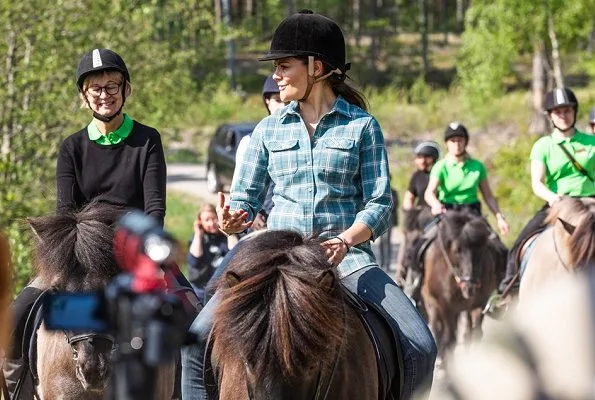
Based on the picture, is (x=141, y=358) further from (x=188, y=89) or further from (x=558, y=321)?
(x=188, y=89)

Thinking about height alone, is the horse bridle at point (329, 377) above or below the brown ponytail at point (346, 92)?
below

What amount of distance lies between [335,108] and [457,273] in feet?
29.4

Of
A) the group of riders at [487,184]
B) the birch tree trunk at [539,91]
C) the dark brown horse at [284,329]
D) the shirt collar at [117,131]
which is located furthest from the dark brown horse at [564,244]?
the birch tree trunk at [539,91]

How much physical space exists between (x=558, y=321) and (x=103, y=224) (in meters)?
5.11

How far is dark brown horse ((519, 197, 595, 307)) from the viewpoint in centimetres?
898

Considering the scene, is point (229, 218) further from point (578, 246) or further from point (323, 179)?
point (578, 246)

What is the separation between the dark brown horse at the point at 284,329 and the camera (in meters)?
4.43

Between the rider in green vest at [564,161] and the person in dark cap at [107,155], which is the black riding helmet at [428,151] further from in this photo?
the person in dark cap at [107,155]

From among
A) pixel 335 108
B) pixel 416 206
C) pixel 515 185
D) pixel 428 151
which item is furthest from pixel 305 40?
pixel 515 185

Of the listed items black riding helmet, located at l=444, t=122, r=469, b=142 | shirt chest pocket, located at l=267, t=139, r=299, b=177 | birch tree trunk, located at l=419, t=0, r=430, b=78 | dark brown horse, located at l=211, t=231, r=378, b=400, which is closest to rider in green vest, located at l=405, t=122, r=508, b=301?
black riding helmet, located at l=444, t=122, r=469, b=142

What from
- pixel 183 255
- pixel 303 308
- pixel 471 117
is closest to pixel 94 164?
pixel 303 308

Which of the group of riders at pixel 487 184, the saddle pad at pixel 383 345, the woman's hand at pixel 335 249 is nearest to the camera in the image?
the woman's hand at pixel 335 249

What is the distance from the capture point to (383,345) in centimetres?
509

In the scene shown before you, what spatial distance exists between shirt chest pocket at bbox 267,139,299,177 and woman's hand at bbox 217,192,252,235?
36 cm
